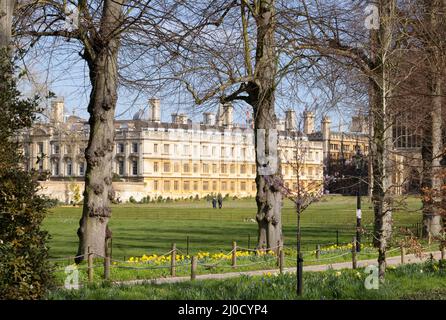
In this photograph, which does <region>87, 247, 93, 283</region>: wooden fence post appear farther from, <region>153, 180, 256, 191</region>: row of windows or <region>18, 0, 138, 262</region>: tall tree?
<region>153, 180, 256, 191</region>: row of windows

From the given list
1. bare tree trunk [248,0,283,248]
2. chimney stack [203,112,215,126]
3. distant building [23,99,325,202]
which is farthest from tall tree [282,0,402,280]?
distant building [23,99,325,202]

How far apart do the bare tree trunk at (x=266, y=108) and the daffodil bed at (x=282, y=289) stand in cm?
607

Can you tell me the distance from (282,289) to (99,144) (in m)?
6.79

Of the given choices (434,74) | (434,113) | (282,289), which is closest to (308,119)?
(434,74)

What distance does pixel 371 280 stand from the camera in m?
11.2

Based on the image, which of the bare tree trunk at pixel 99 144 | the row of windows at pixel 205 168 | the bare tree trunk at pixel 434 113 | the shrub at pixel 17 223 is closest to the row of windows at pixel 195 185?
the row of windows at pixel 205 168

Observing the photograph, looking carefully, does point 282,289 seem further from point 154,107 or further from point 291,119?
point 154,107

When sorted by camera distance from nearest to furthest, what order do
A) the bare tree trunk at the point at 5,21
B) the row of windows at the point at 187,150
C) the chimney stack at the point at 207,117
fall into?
the bare tree trunk at the point at 5,21, the chimney stack at the point at 207,117, the row of windows at the point at 187,150

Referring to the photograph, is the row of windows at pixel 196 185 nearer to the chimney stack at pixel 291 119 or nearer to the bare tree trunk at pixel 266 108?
the chimney stack at pixel 291 119

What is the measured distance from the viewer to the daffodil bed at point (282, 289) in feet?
32.7

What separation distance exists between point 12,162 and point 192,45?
25.4 ft

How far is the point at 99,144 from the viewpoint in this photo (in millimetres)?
16141

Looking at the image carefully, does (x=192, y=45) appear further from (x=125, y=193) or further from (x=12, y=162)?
(x=125, y=193)

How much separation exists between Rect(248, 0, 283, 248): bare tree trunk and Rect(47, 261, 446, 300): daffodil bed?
239 inches
